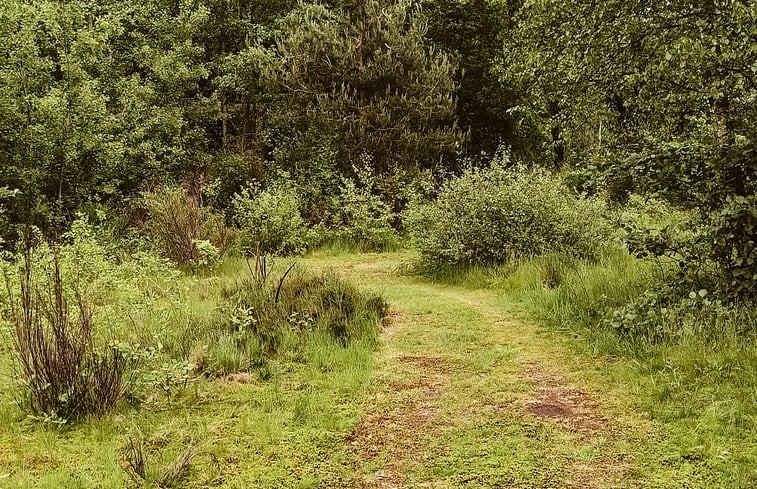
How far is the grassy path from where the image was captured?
10.9 ft

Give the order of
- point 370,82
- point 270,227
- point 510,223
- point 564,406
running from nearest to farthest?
point 564,406, point 510,223, point 270,227, point 370,82

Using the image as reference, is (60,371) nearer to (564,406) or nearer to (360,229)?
(564,406)

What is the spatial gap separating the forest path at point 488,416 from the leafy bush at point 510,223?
258 cm

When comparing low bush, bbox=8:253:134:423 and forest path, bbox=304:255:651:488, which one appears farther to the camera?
low bush, bbox=8:253:134:423

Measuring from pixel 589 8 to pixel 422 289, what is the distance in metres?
4.29

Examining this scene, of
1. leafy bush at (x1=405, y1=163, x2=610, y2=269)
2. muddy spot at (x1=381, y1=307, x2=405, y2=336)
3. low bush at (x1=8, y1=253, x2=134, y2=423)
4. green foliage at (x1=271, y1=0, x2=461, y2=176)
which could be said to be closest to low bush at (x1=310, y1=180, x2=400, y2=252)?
green foliage at (x1=271, y1=0, x2=461, y2=176)

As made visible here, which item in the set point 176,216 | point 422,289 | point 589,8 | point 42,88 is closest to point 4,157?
point 42,88

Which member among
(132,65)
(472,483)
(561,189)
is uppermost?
(132,65)

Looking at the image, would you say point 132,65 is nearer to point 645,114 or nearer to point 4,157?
point 4,157

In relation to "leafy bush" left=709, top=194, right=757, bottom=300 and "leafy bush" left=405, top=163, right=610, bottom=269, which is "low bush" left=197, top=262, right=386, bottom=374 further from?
"leafy bush" left=709, top=194, right=757, bottom=300

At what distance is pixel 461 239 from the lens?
906 centimetres

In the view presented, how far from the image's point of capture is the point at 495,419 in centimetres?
400

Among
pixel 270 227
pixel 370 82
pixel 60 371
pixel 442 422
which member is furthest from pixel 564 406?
pixel 370 82

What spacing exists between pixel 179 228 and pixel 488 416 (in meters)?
7.85
